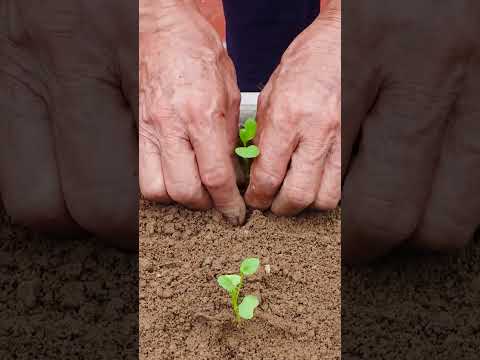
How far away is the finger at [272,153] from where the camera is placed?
95 centimetres

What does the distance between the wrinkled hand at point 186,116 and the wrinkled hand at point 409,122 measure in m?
0.25

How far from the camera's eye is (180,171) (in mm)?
936

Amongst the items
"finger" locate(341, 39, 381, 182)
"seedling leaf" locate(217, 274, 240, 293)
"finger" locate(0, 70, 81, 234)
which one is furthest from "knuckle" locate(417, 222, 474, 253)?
"finger" locate(0, 70, 81, 234)

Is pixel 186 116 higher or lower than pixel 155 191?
higher

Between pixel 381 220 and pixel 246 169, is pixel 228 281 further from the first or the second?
pixel 381 220

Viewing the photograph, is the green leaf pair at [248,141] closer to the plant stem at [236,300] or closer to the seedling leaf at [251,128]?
the seedling leaf at [251,128]

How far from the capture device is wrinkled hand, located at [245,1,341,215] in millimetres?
953

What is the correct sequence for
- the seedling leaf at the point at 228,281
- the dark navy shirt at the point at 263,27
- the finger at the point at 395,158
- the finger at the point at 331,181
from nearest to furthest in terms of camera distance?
the seedling leaf at the point at 228,281
the finger at the point at 331,181
the finger at the point at 395,158
the dark navy shirt at the point at 263,27

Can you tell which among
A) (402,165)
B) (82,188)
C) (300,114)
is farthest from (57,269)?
(402,165)

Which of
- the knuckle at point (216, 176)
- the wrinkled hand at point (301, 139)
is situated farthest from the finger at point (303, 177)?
the knuckle at point (216, 176)

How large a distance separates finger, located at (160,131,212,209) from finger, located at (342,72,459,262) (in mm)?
327

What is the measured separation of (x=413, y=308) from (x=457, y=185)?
27cm

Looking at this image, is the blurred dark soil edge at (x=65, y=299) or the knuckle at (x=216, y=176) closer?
the knuckle at (x=216, y=176)

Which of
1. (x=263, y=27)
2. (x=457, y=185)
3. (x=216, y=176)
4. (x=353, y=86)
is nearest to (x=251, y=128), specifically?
(x=216, y=176)
